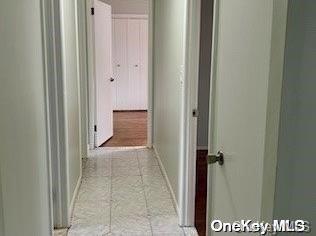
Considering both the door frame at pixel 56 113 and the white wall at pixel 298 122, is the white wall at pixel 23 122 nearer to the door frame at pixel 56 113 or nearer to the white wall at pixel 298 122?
the door frame at pixel 56 113

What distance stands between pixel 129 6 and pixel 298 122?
22.1ft

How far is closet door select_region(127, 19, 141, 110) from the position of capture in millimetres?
7469

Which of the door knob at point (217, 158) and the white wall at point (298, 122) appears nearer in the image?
the white wall at point (298, 122)

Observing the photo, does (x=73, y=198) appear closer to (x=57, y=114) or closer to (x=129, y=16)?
(x=57, y=114)

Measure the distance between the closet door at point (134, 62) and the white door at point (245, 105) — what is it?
5.85 metres

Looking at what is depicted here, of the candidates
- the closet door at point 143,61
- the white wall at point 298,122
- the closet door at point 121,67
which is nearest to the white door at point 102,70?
the closet door at point 121,67

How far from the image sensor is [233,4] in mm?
1532

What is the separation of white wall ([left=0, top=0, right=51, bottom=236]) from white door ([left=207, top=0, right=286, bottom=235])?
86 cm

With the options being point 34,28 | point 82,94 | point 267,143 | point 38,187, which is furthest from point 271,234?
point 82,94

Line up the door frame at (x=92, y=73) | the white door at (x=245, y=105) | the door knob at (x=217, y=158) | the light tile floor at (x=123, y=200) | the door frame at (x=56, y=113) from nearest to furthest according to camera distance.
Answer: the white door at (x=245, y=105), the door knob at (x=217, y=158), the door frame at (x=56, y=113), the light tile floor at (x=123, y=200), the door frame at (x=92, y=73)

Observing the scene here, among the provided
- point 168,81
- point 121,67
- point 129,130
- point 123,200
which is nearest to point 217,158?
point 123,200

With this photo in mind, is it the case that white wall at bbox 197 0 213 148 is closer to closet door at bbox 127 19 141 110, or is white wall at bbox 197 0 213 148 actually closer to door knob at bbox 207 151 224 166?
closet door at bbox 127 19 141 110

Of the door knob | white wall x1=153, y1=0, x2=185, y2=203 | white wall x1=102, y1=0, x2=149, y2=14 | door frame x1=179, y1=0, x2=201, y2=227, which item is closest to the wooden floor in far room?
white wall x1=153, y1=0, x2=185, y2=203

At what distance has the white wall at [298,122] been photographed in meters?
0.96
